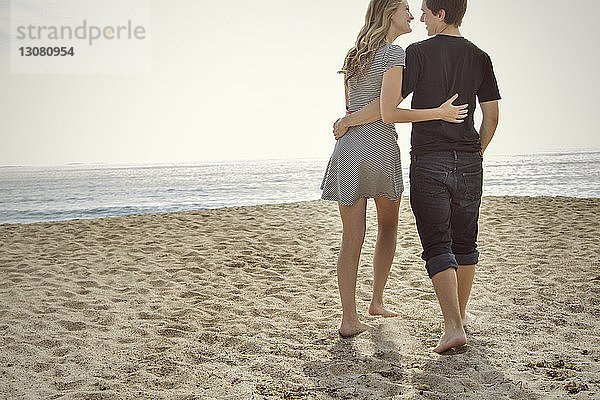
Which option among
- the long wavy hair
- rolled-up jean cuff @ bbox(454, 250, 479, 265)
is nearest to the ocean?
the long wavy hair

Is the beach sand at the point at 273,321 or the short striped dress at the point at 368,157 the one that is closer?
the beach sand at the point at 273,321

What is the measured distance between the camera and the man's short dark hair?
116 inches

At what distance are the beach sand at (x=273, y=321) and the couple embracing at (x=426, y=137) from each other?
15.1 inches

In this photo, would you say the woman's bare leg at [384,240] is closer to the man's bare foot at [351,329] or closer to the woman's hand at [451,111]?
the man's bare foot at [351,329]

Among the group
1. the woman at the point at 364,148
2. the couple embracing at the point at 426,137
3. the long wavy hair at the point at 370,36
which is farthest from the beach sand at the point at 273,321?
the long wavy hair at the point at 370,36

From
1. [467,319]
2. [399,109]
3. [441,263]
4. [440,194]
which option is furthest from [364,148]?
[467,319]

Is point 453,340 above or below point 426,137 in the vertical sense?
below

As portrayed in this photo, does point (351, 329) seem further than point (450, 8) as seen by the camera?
Yes

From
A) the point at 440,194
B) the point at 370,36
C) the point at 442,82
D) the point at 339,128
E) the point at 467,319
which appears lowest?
the point at 467,319

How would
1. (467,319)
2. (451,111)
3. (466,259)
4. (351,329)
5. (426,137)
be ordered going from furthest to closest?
(467,319) < (351,329) < (466,259) < (426,137) < (451,111)

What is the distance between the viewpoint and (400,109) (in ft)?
9.60

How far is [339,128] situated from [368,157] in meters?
0.25

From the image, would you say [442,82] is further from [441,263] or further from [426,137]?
[441,263]

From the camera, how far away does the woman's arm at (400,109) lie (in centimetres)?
287
